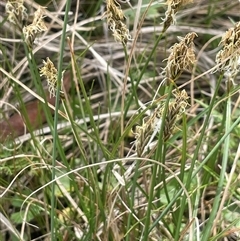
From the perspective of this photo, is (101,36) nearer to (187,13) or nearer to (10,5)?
(187,13)

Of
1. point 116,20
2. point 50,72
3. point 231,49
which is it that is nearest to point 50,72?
point 50,72

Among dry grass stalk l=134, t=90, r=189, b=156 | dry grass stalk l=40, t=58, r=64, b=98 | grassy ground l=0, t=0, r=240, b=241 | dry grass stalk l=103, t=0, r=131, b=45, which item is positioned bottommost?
grassy ground l=0, t=0, r=240, b=241

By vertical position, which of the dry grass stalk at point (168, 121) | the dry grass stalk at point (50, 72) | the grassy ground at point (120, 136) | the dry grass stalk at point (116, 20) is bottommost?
the grassy ground at point (120, 136)

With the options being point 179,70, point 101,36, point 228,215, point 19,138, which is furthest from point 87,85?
point 179,70

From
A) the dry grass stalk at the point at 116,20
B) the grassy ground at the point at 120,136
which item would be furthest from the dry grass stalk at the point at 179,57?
the dry grass stalk at the point at 116,20

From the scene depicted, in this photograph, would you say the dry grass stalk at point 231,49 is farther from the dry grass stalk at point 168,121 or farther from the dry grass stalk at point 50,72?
the dry grass stalk at point 50,72

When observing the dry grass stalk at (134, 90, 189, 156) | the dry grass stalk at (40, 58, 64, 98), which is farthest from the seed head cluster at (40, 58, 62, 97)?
the dry grass stalk at (134, 90, 189, 156)

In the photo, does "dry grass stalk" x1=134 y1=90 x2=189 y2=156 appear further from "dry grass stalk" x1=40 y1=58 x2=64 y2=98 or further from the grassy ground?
"dry grass stalk" x1=40 y1=58 x2=64 y2=98

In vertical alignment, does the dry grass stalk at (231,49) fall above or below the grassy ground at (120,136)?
above

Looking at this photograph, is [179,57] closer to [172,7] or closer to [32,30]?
[172,7]
